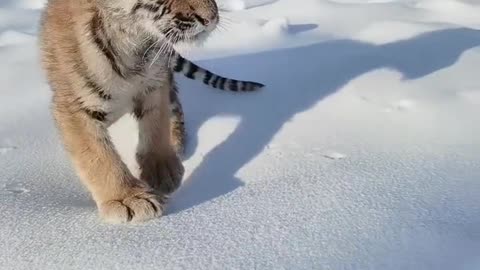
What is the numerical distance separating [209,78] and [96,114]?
70cm

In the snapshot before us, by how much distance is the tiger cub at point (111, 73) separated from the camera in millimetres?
2018

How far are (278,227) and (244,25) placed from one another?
1.71m

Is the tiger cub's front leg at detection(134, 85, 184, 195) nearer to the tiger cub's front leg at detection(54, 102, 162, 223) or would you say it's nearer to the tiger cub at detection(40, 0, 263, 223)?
the tiger cub at detection(40, 0, 263, 223)

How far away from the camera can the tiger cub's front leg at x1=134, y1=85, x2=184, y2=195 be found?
2287 mm

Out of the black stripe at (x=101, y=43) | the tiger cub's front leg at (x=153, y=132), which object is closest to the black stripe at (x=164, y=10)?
the black stripe at (x=101, y=43)

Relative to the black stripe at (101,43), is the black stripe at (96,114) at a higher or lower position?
lower

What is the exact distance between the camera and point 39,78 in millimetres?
2930

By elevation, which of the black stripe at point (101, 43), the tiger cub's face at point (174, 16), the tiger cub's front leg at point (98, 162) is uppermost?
the tiger cub's face at point (174, 16)


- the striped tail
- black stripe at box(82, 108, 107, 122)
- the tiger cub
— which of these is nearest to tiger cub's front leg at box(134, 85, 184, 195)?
the tiger cub

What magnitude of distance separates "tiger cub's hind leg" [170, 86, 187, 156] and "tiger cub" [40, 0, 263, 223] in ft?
0.49

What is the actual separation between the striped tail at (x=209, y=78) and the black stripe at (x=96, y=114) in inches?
22.9

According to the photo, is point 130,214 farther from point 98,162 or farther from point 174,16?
point 174,16

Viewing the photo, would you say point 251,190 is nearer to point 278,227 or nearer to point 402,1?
point 278,227

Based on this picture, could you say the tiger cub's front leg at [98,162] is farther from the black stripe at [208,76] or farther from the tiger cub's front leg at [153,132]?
the black stripe at [208,76]
